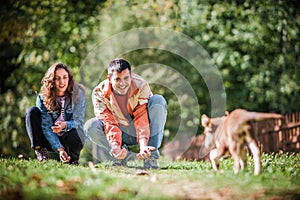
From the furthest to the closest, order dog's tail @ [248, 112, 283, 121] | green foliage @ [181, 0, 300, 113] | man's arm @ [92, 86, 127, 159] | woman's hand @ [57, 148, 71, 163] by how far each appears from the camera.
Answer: green foliage @ [181, 0, 300, 113] < woman's hand @ [57, 148, 71, 163] < man's arm @ [92, 86, 127, 159] < dog's tail @ [248, 112, 283, 121]

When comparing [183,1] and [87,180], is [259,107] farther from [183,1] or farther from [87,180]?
[87,180]

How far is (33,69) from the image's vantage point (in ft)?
36.2

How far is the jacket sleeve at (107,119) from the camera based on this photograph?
4.65 meters

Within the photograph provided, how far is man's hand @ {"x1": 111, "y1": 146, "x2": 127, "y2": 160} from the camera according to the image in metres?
4.51

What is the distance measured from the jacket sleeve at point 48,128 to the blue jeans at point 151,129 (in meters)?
0.38

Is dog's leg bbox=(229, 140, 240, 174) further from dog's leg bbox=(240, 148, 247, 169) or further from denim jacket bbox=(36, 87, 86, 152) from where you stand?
denim jacket bbox=(36, 87, 86, 152)

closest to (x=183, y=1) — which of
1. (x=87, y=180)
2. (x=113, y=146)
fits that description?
(x=113, y=146)

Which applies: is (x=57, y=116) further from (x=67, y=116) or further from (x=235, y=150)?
(x=235, y=150)

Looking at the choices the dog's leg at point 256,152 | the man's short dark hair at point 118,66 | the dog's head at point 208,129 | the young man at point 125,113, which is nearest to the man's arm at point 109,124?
the young man at point 125,113

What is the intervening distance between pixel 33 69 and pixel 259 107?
6.14 m

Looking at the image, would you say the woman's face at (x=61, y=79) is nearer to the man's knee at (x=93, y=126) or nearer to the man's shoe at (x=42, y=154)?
the man's knee at (x=93, y=126)

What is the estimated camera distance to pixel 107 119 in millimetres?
4805

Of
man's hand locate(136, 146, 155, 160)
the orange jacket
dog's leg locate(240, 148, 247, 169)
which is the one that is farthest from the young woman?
dog's leg locate(240, 148, 247, 169)

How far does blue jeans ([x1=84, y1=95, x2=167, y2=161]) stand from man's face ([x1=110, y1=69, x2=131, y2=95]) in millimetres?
370
